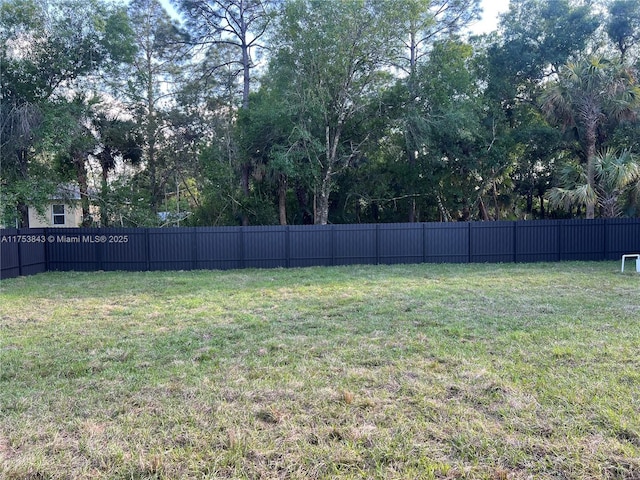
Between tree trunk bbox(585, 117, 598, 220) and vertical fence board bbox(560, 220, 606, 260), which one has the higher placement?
tree trunk bbox(585, 117, 598, 220)

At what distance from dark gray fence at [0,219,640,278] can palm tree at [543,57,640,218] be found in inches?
50.7

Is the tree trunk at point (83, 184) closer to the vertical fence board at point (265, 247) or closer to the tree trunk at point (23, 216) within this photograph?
the tree trunk at point (23, 216)

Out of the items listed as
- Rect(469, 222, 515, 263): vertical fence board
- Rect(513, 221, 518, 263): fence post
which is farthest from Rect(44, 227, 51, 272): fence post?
Rect(513, 221, 518, 263): fence post

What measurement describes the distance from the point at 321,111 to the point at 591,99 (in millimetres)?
7877

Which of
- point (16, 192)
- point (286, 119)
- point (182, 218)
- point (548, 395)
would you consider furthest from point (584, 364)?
point (182, 218)

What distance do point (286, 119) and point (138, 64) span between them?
21.3 feet

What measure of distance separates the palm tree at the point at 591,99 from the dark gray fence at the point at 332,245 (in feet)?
4.23

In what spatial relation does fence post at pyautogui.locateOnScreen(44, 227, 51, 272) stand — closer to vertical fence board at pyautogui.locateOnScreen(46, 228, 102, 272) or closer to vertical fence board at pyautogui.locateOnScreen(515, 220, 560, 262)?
vertical fence board at pyautogui.locateOnScreen(46, 228, 102, 272)

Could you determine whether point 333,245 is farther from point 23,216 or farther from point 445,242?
point 23,216

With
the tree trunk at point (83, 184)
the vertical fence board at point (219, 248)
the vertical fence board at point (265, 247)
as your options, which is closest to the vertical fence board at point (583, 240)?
the vertical fence board at point (265, 247)

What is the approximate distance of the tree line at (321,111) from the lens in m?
12.2

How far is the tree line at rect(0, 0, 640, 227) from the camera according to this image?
12219 mm

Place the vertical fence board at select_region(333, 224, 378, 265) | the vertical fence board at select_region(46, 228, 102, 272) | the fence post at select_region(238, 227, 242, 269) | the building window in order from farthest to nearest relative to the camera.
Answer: the building window
the vertical fence board at select_region(333, 224, 378, 265)
the fence post at select_region(238, 227, 242, 269)
the vertical fence board at select_region(46, 228, 102, 272)

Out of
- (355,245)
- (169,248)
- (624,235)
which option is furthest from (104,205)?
(624,235)
